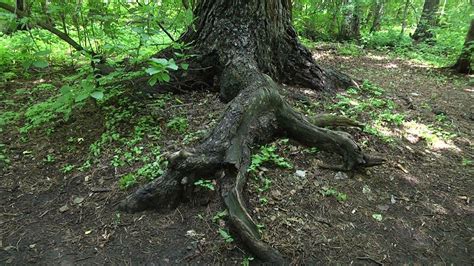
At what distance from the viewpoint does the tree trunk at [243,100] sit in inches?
130

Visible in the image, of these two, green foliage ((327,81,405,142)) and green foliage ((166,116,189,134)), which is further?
green foliage ((327,81,405,142))

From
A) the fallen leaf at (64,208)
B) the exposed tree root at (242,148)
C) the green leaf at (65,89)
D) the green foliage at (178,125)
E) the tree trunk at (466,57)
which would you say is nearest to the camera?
the exposed tree root at (242,148)

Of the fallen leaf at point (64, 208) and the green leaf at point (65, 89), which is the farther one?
the green leaf at point (65, 89)

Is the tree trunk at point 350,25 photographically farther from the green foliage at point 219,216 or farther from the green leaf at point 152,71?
the green foliage at point 219,216

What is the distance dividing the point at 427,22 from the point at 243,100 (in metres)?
14.5

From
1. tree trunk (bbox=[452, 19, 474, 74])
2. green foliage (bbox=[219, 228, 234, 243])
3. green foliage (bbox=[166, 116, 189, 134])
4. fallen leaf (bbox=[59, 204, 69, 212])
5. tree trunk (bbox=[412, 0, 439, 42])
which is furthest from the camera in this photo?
tree trunk (bbox=[412, 0, 439, 42])

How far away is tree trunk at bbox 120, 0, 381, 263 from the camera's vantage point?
3.31 metres

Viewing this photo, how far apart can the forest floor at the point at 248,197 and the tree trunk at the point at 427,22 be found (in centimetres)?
1112

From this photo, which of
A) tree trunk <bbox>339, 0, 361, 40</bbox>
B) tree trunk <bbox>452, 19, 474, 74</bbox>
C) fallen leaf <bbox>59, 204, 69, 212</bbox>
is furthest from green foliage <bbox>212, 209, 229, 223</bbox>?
tree trunk <bbox>339, 0, 361, 40</bbox>

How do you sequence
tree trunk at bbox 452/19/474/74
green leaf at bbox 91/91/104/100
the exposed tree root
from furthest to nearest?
tree trunk at bbox 452/19/474/74 → green leaf at bbox 91/91/104/100 → the exposed tree root

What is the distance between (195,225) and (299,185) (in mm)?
1243

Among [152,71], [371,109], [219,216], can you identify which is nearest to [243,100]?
[152,71]

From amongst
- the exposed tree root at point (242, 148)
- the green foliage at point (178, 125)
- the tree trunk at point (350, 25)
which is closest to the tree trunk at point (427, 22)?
the tree trunk at point (350, 25)

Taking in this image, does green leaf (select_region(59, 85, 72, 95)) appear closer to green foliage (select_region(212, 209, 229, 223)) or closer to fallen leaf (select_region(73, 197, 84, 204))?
fallen leaf (select_region(73, 197, 84, 204))
